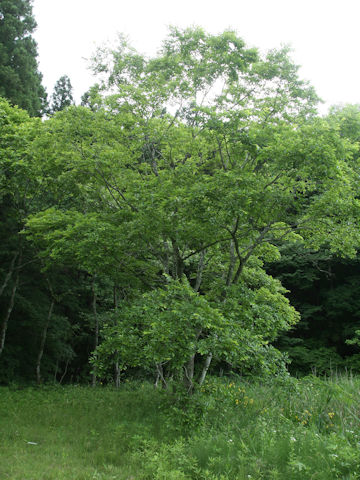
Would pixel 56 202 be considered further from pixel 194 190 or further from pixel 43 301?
pixel 194 190

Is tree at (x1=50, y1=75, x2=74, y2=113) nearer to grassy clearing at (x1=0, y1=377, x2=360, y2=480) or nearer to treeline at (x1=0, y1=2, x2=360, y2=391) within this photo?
treeline at (x1=0, y1=2, x2=360, y2=391)

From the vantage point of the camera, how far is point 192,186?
23.6 feet

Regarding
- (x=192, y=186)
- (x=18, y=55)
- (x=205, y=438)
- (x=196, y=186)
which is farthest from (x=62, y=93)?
(x=205, y=438)

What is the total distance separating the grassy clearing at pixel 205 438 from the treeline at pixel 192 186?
71 cm

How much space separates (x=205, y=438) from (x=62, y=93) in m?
23.0

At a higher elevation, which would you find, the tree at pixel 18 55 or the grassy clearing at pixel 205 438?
the tree at pixel 18 55

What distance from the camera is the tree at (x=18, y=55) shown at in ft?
49.4

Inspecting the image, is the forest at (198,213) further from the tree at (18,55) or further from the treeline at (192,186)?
the tree at (18,55)

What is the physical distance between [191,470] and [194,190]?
4.21m

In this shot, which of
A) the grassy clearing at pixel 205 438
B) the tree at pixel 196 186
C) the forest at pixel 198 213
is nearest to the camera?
the grassy clearing at pixel 205 438

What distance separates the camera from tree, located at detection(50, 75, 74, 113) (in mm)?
23406

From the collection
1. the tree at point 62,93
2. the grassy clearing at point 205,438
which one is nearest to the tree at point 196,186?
the grassy clearing at point 205,438

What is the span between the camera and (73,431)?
689 cm

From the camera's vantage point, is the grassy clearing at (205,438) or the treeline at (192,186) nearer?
the grassy clearing at (205,438)
